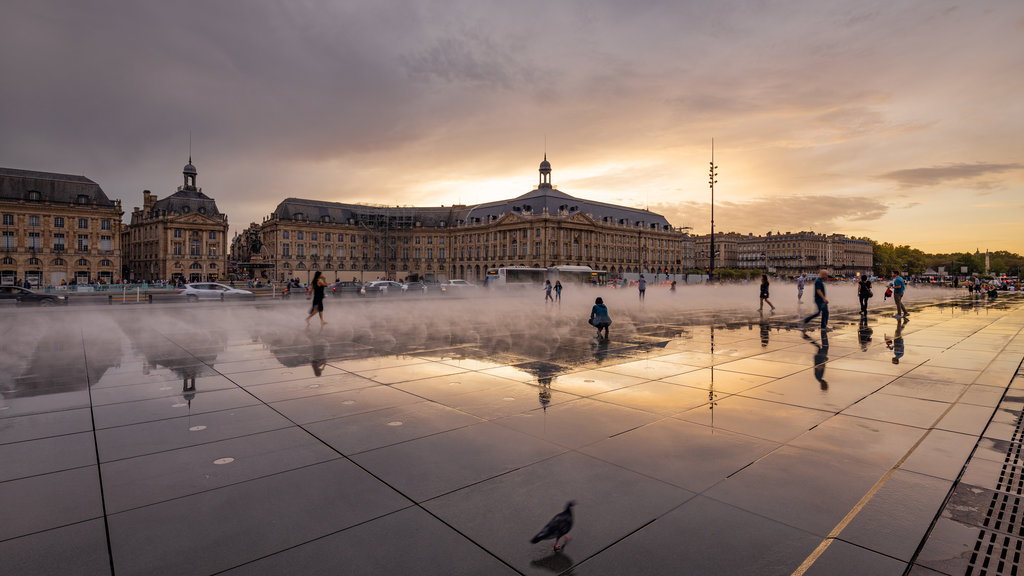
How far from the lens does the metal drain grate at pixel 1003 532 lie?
3.31 metres

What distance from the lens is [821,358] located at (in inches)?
434

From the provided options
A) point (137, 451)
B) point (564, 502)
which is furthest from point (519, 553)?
point (137, 451)

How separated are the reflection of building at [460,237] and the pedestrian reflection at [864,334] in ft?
284

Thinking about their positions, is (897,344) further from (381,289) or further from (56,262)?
(56,262)

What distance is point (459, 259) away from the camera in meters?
120

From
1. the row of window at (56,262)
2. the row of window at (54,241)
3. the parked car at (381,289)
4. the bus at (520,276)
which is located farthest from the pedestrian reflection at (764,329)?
the row of window at (54,241)

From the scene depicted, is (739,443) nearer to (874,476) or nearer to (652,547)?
(874,476)

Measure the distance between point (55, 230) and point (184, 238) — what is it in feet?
72.5

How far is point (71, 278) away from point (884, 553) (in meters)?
110

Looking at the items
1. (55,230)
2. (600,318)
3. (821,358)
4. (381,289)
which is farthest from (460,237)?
(821,358)

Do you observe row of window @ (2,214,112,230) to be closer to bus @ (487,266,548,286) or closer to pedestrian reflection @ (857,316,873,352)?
bus @ (487,266,548,286)

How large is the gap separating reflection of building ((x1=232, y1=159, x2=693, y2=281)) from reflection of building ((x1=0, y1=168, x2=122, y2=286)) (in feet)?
83.2

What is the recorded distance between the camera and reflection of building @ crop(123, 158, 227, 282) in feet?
334

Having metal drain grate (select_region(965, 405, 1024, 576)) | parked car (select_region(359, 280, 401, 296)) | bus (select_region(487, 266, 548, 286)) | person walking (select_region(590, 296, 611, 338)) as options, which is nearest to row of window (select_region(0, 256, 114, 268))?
parked car (select_region(359, 280, 401, 296))
